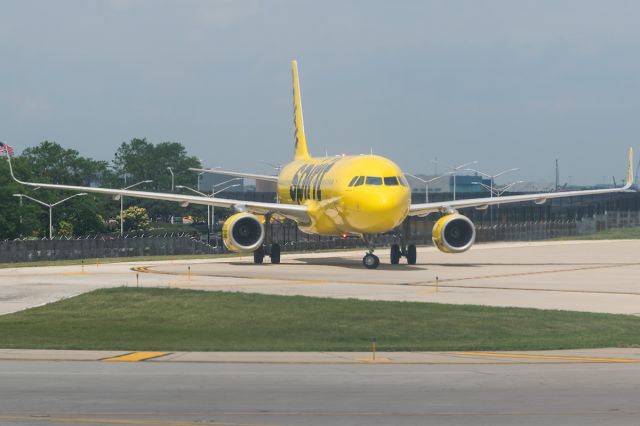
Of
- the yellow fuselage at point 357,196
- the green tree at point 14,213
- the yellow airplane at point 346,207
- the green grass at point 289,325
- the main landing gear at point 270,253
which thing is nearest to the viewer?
the green grass at point 289,325

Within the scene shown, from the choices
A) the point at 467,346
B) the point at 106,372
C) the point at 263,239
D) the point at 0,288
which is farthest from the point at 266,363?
the point at 263,239

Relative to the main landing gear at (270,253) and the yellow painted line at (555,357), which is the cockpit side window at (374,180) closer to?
the main landing gear at (270,253)

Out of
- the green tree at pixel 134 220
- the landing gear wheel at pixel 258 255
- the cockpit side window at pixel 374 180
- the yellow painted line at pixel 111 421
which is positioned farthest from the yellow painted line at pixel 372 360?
the green tree at pixel 134 220

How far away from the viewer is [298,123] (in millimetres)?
77562

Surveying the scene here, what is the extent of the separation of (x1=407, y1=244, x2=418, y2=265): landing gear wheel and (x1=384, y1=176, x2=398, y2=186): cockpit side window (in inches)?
308

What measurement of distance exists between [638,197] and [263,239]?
110m

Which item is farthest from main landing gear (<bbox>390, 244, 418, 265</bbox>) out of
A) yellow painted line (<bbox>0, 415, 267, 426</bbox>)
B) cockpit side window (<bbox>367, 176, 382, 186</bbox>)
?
yellow painted line (<bbox>0, 415, 267, 426</bbox>)

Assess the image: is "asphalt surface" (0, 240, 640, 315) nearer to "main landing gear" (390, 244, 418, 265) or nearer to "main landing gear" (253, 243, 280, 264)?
"main landing gear" (390, 244, 418, 265)

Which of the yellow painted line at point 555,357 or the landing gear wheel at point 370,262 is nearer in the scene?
the yellow painted line at point 555,357

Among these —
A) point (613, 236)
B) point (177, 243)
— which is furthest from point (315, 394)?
point (613, 236)

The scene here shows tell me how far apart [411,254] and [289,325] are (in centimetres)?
3191

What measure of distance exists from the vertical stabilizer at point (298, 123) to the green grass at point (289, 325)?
1514 inches

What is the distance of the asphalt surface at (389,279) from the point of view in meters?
41.0

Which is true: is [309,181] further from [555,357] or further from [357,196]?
[555,357]
